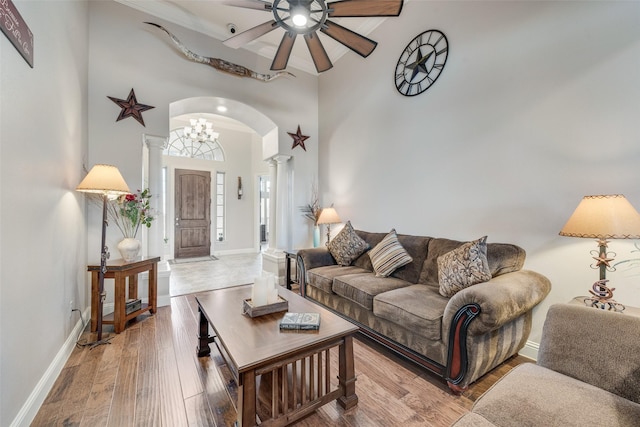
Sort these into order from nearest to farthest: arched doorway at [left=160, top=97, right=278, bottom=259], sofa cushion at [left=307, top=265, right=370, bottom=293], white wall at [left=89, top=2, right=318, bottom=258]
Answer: sofa cushion at [left=307, top=265, right=370, bottom=293] → white wall at [left=89, top=2, right=318, bottom=258] → arched doorway at [left=160, top=97, right=278, bottom=259]

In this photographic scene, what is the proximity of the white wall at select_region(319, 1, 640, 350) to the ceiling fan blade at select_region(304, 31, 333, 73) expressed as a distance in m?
1.17

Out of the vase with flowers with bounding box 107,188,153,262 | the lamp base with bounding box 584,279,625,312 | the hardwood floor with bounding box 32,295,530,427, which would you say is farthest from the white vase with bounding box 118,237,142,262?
the lamp base with bounding box 584,279,625,312

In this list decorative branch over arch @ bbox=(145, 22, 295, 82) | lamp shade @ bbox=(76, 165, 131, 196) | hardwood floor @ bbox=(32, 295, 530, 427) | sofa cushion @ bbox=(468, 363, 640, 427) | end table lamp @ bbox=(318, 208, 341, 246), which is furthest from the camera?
end table lamp @ bbox=(318, 208, 341, 246)

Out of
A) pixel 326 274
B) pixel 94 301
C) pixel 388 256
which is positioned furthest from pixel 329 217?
pixel 94 301

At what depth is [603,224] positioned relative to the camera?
1459 millimetres

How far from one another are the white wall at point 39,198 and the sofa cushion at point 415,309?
7.22 feet

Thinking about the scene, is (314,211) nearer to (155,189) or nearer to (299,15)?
(155,189)

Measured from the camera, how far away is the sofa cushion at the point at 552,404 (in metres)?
0.92

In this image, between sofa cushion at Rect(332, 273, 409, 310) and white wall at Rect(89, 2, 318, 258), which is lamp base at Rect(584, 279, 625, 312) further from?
white wall at Rect(89, 2, 318, 258)

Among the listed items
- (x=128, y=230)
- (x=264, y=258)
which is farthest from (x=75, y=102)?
(x=264, y=258)

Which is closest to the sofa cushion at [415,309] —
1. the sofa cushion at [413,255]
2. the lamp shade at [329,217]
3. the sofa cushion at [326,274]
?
the sofa cushion at [413,255]

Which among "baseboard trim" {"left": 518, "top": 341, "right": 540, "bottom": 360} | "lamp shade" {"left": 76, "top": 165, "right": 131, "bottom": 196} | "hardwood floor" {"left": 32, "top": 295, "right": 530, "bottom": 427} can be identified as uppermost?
"lamp shade" {"left": 76, "top": 165, "right": 131, "bottom": 196}

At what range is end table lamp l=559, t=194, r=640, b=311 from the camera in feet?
4.63

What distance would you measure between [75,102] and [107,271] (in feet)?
5.33
